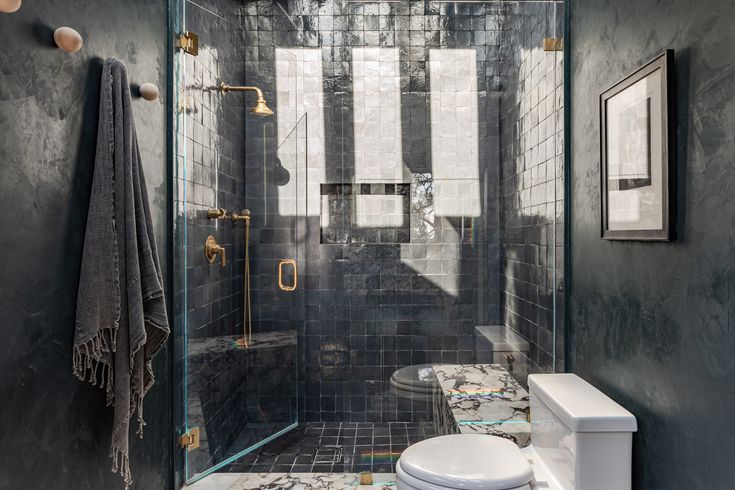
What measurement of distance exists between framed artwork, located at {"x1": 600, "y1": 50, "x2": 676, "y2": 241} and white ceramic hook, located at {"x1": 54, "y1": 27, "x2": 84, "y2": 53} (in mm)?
1702

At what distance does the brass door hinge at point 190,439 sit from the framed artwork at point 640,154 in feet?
6.69

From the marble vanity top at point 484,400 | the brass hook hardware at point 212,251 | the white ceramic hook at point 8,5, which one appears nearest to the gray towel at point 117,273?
the white ceramic hook at point 8,5

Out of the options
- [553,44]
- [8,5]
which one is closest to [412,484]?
[8,5]

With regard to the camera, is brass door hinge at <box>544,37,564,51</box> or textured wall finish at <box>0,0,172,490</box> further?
brass door hinge at <box>544,37,564,51</box>

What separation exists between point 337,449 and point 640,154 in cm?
190

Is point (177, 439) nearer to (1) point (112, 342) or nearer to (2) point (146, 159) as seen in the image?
(1) point (112, 342)

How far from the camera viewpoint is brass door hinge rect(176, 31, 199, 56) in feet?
7.70

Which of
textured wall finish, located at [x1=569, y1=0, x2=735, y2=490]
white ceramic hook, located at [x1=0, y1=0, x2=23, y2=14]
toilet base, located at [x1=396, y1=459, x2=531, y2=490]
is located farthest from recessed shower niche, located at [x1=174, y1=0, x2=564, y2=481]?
white ceramic hook, located at [x1=0, y1=0, x2=23, y2=14]

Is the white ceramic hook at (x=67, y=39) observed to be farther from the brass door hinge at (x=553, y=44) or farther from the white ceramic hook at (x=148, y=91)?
the brass door hinge at (x=553, y=44)

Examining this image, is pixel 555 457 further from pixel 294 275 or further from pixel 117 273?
pixel 117 273

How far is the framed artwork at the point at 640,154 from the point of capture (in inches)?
55.7

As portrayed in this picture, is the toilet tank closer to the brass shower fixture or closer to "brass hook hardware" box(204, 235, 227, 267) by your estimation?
"brass hook hardware" box(204, 235, 227, 267)

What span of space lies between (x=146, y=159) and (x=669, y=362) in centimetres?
205

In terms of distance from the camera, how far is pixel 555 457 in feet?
5.66
